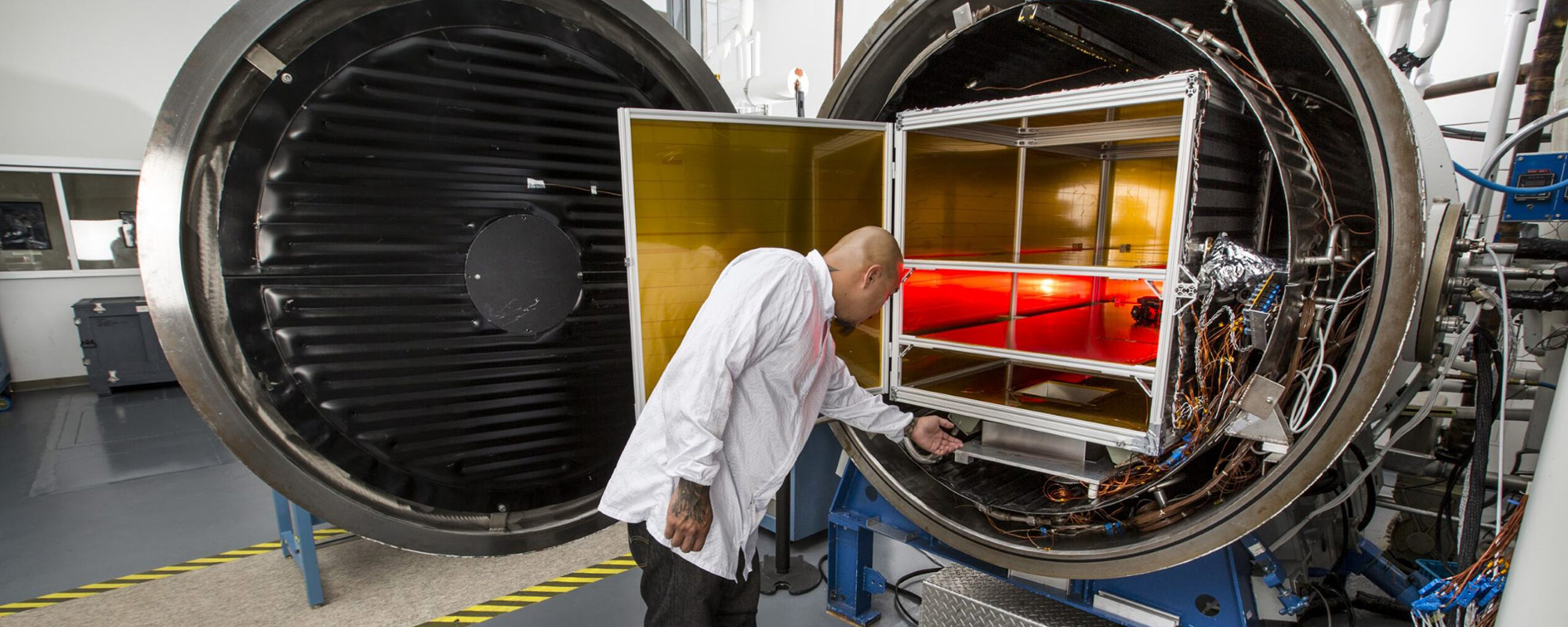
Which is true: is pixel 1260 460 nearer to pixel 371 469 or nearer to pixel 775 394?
pixel 775 394

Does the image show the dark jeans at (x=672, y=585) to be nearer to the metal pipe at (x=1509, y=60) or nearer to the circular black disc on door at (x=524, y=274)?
the circular black disc on door at (x=524, y=274)

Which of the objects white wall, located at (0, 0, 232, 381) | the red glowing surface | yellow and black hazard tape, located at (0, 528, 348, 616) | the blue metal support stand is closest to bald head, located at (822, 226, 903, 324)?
the red glowing surface

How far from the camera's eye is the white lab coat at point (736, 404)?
4.74 ft

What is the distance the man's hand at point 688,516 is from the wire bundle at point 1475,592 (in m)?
1.53

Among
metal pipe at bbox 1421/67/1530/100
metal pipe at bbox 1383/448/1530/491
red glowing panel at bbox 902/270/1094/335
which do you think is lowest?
metal pipe at bbox 1383/448/1530/491

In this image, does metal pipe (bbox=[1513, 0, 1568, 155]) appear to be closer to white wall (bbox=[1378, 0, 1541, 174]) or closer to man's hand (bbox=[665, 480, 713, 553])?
white wall (bbox=[1378, 0, 1541, 174])

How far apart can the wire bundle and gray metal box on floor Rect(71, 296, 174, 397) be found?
7587mm

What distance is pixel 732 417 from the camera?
1.62m

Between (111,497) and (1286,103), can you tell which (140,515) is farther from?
(1286,103)

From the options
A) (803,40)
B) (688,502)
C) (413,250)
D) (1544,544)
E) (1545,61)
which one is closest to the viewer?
(1544,544)

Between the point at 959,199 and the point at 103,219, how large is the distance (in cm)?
719

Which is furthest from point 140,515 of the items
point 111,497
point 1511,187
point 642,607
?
point 1511,187

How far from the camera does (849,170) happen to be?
2354mm

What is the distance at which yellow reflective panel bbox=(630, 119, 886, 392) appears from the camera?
6.59 feet
